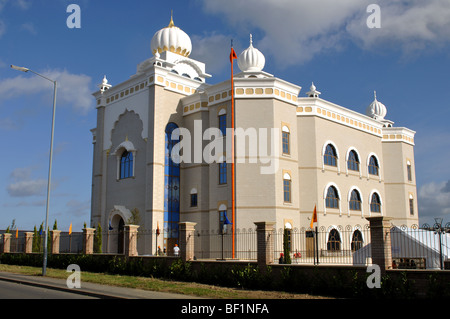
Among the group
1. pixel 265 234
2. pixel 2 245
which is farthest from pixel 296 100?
pixel 2 245

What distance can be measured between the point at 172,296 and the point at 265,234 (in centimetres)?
407

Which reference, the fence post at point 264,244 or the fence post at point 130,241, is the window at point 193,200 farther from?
the fence post at point 264,244

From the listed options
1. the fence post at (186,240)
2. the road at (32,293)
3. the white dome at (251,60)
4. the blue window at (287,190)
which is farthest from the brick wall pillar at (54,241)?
the white dome at (251,60)

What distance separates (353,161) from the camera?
35625 mm

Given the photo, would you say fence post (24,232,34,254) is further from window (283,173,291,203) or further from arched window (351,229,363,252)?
arched window (351,229,363,252)

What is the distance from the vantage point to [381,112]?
4150cm

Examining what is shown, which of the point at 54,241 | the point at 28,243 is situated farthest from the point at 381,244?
the point at 28,243

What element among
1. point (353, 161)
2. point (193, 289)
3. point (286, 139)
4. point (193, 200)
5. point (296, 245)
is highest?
point (286, 139)

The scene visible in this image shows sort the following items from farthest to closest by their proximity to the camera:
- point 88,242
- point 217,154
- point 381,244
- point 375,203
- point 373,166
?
point 373,166, point 375,203, point 217,154, point 88,242, point 381,244

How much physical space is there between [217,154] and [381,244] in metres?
16.7

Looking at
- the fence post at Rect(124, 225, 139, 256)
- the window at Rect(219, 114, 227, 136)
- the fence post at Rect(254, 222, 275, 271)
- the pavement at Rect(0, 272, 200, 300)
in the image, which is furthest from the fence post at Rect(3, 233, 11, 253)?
the fence post at Rect(254, 222, 275, 271)

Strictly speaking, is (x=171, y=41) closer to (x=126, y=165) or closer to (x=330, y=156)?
(x=126, y=165)

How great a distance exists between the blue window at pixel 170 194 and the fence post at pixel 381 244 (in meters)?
17.8
